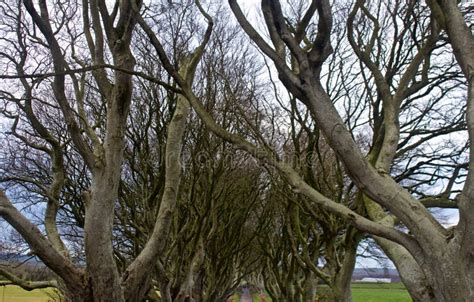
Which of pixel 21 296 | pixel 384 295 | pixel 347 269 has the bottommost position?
pixel 347 269

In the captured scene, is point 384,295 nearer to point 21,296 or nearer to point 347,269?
point 21,296

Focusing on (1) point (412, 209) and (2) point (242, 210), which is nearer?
(1) point (412, 209)

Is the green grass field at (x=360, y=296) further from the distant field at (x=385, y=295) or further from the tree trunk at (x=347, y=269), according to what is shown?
the tree trunk at (x=347, y=269)

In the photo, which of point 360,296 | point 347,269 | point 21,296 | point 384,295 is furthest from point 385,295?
point 347,269

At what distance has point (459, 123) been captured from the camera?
929cm

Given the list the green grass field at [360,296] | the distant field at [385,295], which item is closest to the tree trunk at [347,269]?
the green grass field at [360,296]

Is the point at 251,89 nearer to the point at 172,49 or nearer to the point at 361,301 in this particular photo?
the point at 172,49

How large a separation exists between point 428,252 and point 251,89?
26.8 ft

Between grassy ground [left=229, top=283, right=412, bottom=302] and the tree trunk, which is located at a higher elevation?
grassy ground [left=229, top=283, right=412, bottom=302]

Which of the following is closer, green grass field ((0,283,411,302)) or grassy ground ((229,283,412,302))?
green grass field ((0,283,411,302))

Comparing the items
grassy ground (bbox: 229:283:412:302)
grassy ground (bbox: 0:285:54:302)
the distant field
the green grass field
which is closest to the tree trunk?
the green grass field

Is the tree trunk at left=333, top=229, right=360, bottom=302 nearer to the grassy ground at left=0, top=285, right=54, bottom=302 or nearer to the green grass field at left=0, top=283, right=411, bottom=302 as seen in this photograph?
the green grass field at left=0, top=283, right=411, bottom=302

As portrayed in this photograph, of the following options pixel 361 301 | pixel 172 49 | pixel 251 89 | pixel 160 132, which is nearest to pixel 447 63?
pixel 251 89

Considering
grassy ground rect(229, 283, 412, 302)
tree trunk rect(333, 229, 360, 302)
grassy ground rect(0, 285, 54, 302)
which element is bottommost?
tree trunk rect(333, 229, 360, 302)
